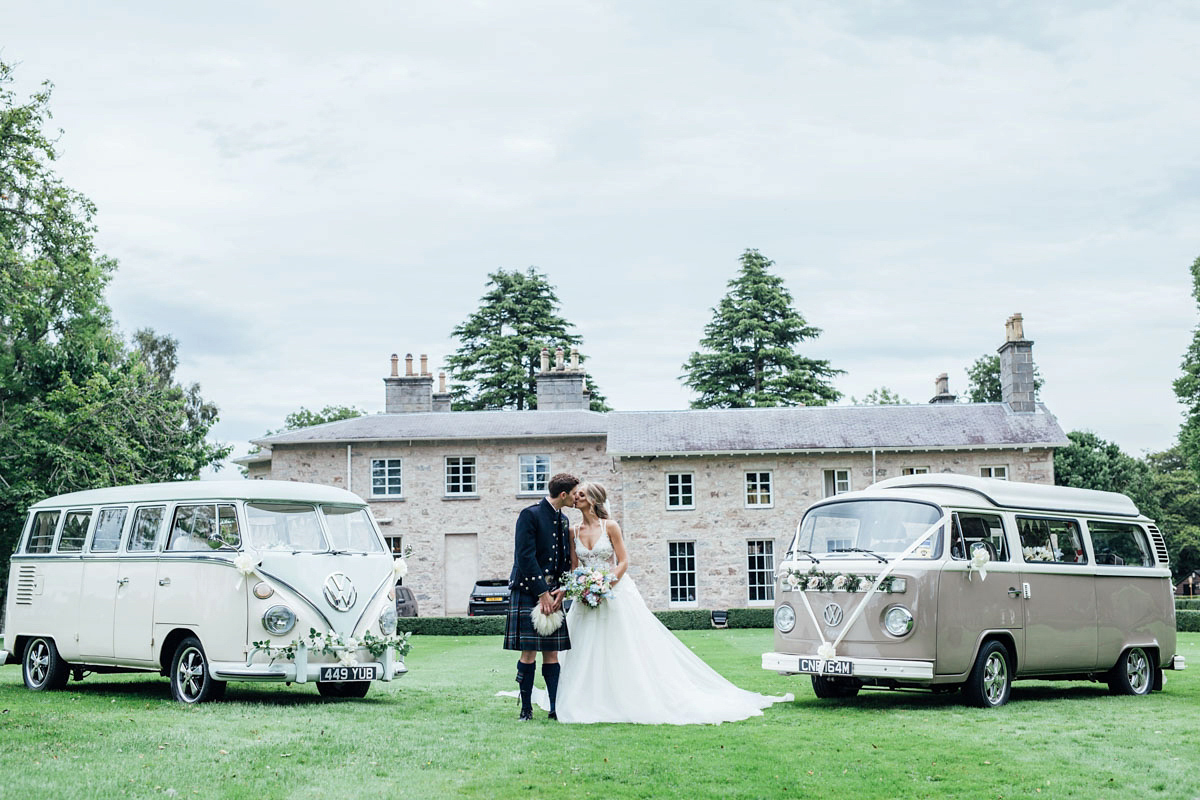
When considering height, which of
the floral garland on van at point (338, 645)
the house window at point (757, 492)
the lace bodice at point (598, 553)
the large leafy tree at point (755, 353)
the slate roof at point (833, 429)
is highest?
the large leafy tree at point (755, 353)

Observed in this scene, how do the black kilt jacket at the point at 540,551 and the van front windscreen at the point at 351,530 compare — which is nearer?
the black kilt jacket at the point at 540,551

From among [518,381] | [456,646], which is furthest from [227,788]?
[518,381]

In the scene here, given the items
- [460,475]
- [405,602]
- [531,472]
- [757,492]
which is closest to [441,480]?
[460,475]

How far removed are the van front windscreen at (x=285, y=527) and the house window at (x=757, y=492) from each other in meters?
30.1

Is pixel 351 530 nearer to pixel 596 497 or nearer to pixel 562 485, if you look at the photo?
pixel 596 497

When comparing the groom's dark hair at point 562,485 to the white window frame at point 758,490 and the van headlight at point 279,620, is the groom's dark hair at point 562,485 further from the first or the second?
the white window frame at point 758,490

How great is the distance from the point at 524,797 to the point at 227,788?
1.87 metres

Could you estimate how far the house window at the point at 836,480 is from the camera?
42156mm

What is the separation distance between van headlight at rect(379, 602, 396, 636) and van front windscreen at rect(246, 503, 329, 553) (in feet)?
3.03

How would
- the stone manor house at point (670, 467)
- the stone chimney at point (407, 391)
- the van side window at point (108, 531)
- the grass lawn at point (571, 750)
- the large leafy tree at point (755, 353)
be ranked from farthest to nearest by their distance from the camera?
the large leafy tree at point (755, 353)
the stone chimney at point (407, 391)
the stone manor house at point (670, 467)
the van side window at point (108, 531)
the grass lawn at point (571, 750)

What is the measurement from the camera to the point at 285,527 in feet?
42.7

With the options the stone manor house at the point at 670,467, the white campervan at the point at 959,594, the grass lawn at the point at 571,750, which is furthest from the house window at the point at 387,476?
the white campervan at the point at 959,594

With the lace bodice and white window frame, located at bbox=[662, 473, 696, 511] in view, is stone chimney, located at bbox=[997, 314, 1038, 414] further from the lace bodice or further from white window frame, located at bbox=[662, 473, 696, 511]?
the lace bodice

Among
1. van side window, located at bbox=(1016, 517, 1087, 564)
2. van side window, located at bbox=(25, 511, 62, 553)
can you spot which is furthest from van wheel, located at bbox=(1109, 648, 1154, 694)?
van side window, located at bbox=(25, 511, 62, 553)
